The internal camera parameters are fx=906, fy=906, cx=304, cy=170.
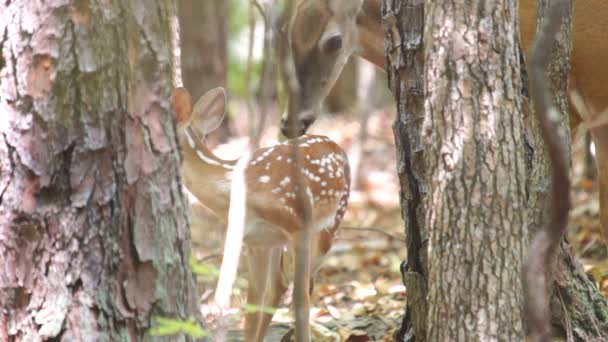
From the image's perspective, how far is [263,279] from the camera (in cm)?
471

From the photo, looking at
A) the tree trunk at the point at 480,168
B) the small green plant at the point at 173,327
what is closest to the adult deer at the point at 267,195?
the tree trunk at the point at 480,168

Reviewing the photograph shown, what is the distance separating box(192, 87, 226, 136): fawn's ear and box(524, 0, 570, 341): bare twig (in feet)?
6.75

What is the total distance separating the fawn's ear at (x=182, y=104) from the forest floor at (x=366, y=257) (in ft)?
2.18

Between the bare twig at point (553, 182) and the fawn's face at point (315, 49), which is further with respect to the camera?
the fawn's face at point (315, 49)

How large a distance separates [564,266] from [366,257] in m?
3.20

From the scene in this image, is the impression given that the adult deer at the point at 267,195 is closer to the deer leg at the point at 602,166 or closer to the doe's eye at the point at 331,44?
the doe's eye at the point at 331,44

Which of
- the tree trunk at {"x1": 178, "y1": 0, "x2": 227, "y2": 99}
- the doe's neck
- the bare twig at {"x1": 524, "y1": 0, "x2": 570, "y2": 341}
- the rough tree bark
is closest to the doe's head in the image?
the rough tree bark

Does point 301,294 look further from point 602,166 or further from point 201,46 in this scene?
point 201,46

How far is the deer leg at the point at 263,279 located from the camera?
4676 millimetres

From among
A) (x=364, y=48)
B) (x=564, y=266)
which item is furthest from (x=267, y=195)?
(x=364, y=48)

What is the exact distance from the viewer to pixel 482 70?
305cm

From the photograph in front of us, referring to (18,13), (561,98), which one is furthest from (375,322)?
(18,13)

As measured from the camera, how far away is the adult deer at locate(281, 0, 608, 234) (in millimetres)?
5008

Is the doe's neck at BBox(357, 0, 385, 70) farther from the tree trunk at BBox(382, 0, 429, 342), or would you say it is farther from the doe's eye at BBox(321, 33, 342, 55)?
the tree trunk at BBox(382, 0, 429, 342)
